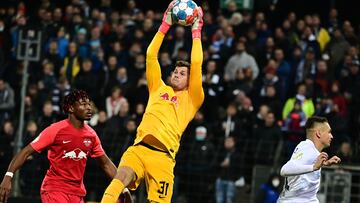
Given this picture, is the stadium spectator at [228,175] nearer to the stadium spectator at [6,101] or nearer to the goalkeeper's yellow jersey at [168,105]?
the stadium spectator at [6,101]

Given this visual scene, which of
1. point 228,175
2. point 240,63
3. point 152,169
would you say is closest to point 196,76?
point 152,169

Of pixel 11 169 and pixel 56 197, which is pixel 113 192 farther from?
pixel 11 169

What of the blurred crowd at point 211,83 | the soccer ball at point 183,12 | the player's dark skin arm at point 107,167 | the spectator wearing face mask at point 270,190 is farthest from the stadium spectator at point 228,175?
the player's dark skin arm at point 107,167

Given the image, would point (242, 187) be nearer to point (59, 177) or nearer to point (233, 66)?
point (233, 66)

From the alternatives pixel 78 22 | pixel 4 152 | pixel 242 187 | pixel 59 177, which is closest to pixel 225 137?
pixel 242 187

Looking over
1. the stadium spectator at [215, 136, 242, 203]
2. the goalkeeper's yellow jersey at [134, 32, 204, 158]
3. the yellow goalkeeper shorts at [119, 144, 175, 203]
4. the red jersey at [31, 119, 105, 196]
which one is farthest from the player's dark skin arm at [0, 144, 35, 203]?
the stadium spectator at [215, 136, 242, 203]

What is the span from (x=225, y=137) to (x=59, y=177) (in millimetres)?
8323

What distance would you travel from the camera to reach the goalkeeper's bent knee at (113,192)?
429 inches

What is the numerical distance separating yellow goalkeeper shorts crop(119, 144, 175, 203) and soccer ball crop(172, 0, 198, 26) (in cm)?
163

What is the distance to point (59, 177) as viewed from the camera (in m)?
11.3

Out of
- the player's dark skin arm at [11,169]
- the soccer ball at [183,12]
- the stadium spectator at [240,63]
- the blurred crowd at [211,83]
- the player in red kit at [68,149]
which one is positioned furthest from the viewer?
the stadium spectator at [240,63]

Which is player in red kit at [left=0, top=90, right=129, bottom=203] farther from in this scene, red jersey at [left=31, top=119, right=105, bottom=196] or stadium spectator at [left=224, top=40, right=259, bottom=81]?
stadium spectator at [left=224, top=40, right=259, bottom=81]

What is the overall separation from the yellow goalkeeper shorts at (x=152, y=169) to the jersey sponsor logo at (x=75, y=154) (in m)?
0.44

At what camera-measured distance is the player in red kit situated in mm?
11234
